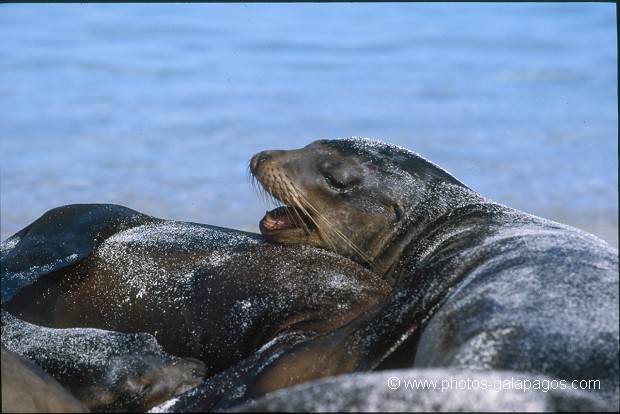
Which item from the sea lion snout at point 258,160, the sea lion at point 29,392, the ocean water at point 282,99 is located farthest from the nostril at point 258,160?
the ocean water at point 282,99

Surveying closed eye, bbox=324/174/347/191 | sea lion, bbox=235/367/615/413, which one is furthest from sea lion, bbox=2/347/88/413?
closed eye, bbox=324/174/347/191

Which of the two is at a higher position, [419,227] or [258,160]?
[258,160]

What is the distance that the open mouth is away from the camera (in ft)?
19.4

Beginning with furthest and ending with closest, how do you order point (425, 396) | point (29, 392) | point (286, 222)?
point (286, 222)
point (29, 392)
point (425, 396)

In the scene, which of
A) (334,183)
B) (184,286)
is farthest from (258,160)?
(184,286)

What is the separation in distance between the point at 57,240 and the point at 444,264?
195 cm

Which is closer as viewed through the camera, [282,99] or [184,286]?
[184,286]

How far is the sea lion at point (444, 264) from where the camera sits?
399 centimetres

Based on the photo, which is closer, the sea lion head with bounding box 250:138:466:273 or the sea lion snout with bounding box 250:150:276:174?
the sea lion head with bounding box 250:138:466:273

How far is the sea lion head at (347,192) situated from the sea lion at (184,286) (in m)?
0.10

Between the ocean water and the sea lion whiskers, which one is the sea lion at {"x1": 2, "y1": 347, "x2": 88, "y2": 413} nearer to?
the sea lion whiskers

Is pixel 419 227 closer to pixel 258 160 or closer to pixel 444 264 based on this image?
pixel 444 264

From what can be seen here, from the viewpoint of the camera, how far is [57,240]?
5.90 meters

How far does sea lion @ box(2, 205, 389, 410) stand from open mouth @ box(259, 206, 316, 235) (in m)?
0.08
